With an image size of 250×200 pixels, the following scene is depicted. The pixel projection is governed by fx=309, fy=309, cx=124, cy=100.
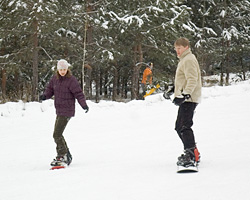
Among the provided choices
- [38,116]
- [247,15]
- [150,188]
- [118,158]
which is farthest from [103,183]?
[247,15]

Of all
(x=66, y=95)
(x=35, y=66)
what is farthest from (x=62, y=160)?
(x=35, y=66)

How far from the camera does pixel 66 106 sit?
4.88 meters

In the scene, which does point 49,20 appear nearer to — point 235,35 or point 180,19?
point 180,19

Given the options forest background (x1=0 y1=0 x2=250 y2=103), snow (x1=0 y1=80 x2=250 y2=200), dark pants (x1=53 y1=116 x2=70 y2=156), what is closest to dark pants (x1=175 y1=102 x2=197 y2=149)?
snow (x1=0 y1=80 x2=250 y2=200)

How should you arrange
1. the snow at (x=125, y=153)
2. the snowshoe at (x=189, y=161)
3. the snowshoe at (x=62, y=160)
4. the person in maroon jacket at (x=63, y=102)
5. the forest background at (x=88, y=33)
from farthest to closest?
the forest background at (x=88, y=33)
the person in maroon jacket at (x=63, y=102)
the snowshoe at (x=62, y=160)
the snowshoe at (x=189, y=161)
the snow at (x=125, y=153)

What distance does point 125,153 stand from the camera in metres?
5.31

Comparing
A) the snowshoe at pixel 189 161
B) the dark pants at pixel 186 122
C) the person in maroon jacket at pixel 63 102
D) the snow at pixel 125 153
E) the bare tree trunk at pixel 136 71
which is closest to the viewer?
the snow at pixel 125 153

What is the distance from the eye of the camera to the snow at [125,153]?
3.17 metres

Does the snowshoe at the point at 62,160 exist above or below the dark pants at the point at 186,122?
below

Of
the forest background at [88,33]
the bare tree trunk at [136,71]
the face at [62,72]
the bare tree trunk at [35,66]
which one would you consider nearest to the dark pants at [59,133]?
the face at [62,72]

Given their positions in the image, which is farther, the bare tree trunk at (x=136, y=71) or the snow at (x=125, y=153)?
the bare tree trunk at (x=136, y=71)

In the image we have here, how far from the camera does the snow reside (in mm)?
3166

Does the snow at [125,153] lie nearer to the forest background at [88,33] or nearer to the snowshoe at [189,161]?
the snowshoe at [189,161]

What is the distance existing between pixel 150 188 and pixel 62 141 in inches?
86.7
